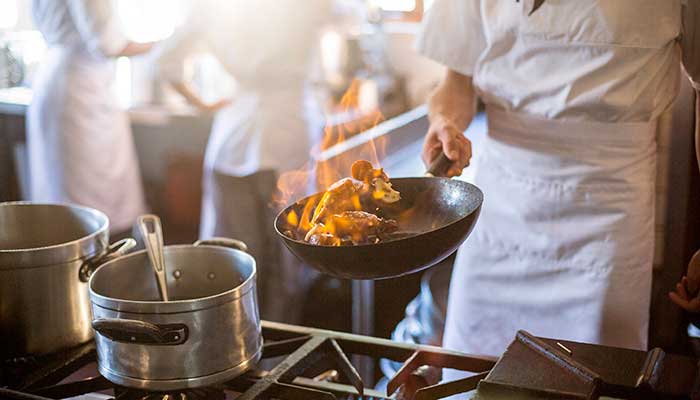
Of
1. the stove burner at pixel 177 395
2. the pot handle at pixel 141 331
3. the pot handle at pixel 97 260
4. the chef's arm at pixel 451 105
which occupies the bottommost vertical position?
the stove burner at pixel 177 395

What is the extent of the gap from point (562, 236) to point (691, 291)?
32 cm

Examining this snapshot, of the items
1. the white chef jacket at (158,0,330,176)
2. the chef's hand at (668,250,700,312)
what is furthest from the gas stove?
the white chef jacket at (158,0,330,176)

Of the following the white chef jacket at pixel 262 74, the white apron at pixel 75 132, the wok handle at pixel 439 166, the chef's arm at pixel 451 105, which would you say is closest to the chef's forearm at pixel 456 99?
the chef's arm at pixel 451 105

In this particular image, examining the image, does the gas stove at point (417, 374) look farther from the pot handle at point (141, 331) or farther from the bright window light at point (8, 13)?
the bright window light at point (8, 13)

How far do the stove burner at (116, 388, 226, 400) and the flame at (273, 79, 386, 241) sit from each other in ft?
0.82

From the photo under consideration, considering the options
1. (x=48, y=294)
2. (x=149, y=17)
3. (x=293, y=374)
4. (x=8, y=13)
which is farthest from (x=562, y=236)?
(x=8, y=13)

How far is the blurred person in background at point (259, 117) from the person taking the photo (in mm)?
2855

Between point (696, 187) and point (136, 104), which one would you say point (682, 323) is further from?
point (136, 104)

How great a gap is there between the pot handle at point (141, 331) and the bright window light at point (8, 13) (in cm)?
465

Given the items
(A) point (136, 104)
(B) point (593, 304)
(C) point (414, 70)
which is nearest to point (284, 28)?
(B) point (593, 304)

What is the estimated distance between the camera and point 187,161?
4516mm

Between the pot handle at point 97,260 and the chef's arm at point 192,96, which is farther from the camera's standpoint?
the chef's arm at point 192,96

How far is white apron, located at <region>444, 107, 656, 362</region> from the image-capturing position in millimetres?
1477

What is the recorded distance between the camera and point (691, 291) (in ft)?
4.09
